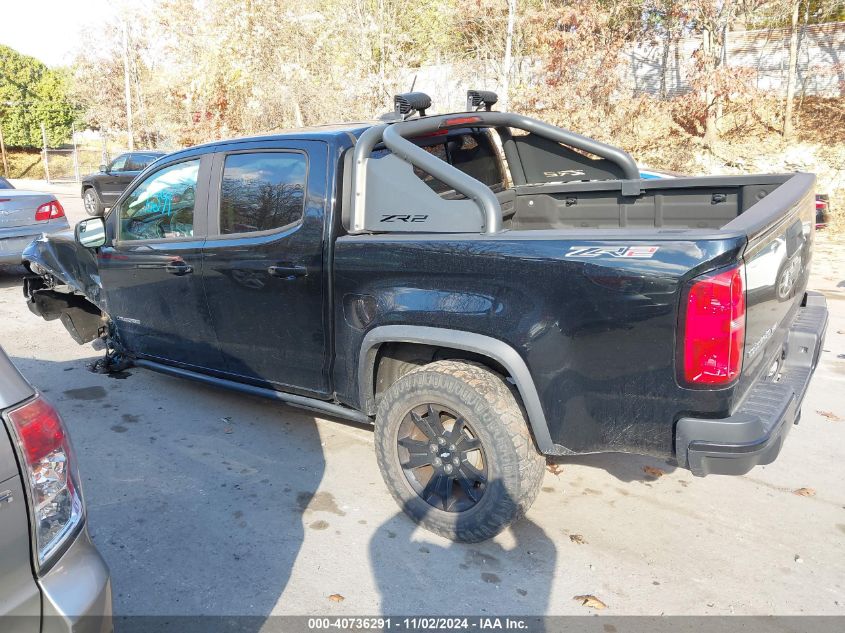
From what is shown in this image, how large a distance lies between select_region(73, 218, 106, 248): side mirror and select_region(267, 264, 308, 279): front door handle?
72.0 inches

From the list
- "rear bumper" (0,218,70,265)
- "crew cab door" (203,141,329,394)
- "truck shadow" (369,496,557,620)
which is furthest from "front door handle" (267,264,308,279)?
"rear bumper" (0,218,70,265)

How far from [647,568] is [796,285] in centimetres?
159

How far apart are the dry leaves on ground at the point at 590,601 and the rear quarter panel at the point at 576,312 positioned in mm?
641

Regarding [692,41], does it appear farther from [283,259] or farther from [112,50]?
[112,50]

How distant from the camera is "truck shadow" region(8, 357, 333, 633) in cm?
297

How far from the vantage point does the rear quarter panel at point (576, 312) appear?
259 cm

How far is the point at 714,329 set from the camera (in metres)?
2.52

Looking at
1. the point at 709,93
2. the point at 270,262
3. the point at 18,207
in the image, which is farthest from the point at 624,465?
the point at 709,93

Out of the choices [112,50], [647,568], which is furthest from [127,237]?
[112,50]

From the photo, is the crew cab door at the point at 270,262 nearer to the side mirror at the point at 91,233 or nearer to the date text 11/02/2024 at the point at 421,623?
the side mirror at the point at 91,233

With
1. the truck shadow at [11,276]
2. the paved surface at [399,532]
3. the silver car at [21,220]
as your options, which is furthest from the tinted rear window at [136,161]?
the paved surface at [399,532]

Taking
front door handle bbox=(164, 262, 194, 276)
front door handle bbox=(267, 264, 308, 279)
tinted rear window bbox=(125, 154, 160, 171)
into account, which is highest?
tinted rear window bbox=(125, 154, 160, 171)

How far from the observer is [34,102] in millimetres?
44281

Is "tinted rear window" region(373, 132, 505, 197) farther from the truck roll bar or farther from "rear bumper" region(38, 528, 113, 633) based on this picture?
"rear bumper" region(38, 528, 113, 633)
